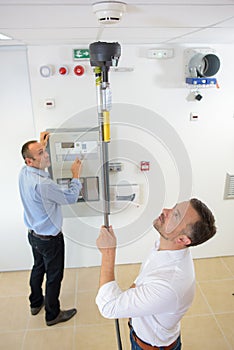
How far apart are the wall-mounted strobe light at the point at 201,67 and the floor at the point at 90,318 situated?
1.65 m

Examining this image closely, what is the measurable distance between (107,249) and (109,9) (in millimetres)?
798

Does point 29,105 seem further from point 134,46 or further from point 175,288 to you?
point 175,288

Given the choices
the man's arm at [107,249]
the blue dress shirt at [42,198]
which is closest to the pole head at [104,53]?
the man's arm at [107,249]

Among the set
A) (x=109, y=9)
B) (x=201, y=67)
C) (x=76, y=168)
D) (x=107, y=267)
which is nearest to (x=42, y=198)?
(x=76, y=168)

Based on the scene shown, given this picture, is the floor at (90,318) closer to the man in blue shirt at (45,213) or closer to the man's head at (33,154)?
the man in blue shirt at (45,213)

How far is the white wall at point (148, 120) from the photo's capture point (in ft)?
7.25

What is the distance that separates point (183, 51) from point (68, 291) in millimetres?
2126

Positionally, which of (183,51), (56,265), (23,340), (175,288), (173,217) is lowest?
(23,340)

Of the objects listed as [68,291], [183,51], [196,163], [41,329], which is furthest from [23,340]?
[183,51]

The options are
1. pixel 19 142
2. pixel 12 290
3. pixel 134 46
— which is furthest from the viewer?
pixel 12 290

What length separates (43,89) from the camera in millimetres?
2223

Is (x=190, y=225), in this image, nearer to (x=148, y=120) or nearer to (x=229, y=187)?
(x=148, y=120)

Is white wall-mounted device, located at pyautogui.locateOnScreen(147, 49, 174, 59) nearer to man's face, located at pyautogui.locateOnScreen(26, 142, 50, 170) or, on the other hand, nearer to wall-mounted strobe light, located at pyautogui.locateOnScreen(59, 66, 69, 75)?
wall-mounted strobe light, located at pyautogui.locateOnScreen(59, 66, 69, 75)

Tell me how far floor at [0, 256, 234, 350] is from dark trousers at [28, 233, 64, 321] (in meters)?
0.14
